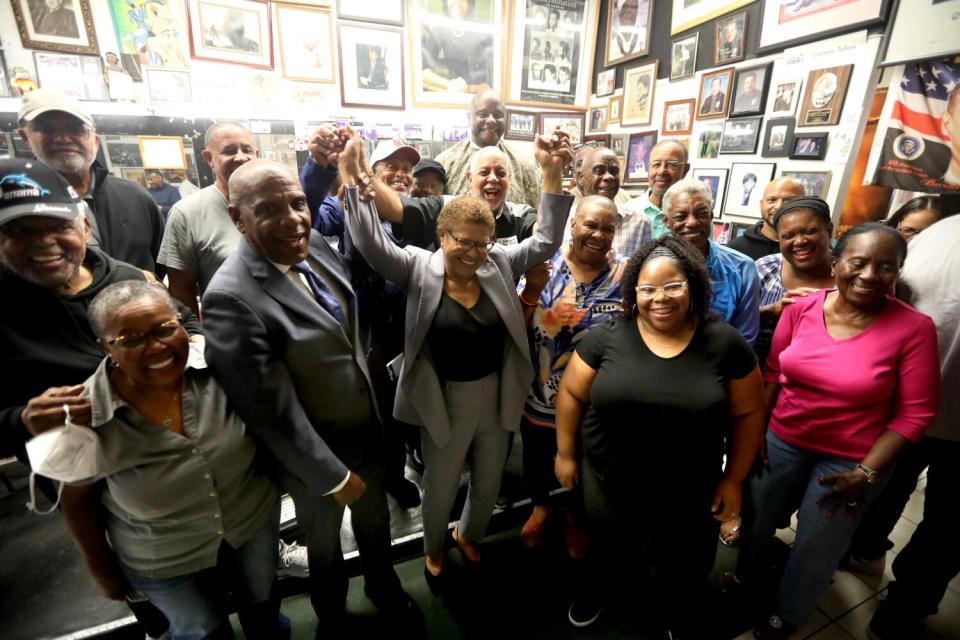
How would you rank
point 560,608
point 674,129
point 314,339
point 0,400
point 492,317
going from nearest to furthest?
point 0,400, point 314,339, point 492,317, point 560,608, point 674,129

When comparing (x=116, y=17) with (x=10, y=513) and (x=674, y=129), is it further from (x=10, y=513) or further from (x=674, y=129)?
(x=674, y=129)

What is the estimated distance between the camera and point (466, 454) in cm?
193

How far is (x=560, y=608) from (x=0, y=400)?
7.32 feet

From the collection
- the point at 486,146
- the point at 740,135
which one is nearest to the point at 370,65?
the point at 486,146

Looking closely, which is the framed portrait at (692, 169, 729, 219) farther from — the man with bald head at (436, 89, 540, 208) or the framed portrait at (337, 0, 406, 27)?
the framed portrait at (337, 0, 406, 27)

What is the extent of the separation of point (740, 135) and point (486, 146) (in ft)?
7.54

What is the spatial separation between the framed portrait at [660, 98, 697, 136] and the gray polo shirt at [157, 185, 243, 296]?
162 inches

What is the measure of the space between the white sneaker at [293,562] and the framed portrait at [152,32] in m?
4.23

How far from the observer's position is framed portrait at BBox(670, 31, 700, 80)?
13.1 ft

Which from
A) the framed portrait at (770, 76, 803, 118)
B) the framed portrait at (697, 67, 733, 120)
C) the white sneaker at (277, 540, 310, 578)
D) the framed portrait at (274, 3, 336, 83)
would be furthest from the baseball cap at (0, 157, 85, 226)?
the framed portrait at (697, 67, 733, 120)

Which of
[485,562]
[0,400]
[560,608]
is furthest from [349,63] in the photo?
[560,608]

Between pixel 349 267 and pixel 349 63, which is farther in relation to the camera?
pixel 349 63

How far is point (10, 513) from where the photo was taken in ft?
8.32

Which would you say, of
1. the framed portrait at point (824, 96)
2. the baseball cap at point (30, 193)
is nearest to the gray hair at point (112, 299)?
the baseball cap at point (30, 193)
